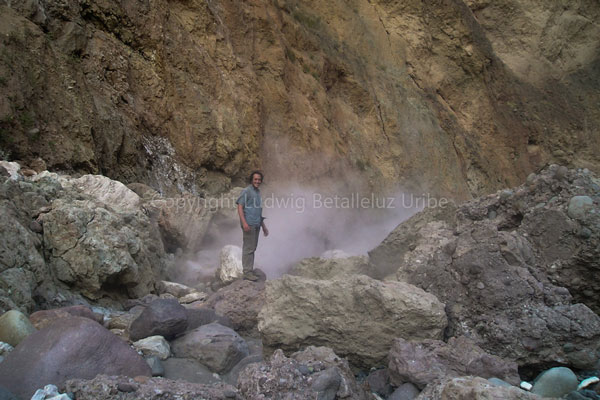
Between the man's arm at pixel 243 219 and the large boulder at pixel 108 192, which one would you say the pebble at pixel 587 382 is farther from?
the large boulder at pixel 108 192

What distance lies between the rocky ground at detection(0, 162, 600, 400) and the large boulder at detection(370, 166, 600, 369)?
1 cm

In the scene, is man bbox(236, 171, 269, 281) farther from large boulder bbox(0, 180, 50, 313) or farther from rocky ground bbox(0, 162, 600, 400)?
large boulder bbox(0, 180, 50, 313)

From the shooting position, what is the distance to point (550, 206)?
4.29 m

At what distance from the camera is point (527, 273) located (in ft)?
12.0

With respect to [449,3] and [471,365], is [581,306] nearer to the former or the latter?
[471,365]

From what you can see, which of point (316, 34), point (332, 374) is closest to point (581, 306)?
point (332, 374)

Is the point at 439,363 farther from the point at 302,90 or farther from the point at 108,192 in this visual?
the point at 302,90

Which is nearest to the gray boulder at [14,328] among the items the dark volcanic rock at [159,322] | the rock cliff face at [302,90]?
the dark volcanic rock at [159,322]

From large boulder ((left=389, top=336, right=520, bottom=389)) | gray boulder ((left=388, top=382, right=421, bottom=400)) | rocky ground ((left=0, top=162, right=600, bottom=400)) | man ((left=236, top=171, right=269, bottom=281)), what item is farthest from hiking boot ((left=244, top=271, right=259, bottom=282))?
gray boulder ((left=388, top=382, right=421, bottom=400))

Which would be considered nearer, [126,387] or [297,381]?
[126,387]

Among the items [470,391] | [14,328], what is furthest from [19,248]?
[470,391]

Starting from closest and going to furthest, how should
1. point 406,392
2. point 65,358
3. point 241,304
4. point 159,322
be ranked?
point 65,358, point 406,392, point 159,322, point 241,304

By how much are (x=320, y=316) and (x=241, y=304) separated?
1313mm

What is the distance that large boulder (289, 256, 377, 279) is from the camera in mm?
5539
